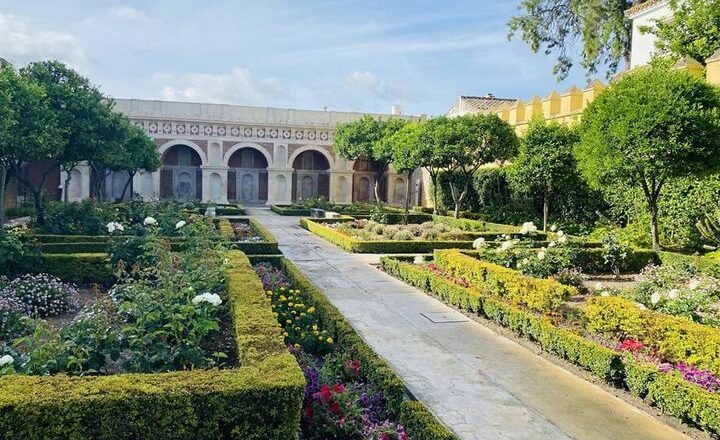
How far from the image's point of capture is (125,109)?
129ft

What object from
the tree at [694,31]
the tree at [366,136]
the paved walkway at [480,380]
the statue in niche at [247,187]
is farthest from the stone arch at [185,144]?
the paved walkway at [480,380]

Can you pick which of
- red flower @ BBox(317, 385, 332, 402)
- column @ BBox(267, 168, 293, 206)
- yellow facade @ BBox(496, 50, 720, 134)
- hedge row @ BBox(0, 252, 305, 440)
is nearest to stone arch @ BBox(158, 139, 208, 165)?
column @ BBox(267, 168, 293, 206)

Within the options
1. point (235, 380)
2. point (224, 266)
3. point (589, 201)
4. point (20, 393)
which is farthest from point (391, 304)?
point (589, 201)

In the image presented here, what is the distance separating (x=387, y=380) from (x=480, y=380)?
1446 millimetres

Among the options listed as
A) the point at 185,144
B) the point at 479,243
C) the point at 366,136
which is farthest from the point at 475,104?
the point at 479,243

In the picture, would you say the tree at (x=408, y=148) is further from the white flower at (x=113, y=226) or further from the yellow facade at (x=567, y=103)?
the white flower at (x=113, y=226)

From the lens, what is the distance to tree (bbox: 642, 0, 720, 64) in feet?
63.2

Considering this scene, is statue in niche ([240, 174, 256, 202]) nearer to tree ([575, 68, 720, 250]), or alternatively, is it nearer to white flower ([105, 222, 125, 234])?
tree ([575, 68, 720, 250])

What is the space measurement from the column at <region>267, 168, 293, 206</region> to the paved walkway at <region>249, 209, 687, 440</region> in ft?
103

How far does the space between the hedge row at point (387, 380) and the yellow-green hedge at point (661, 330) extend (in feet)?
10.9

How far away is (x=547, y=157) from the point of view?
20125 millimetres

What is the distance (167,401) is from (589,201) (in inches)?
807

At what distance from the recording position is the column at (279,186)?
1641 inches

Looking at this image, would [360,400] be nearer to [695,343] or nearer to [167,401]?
[167,401]
